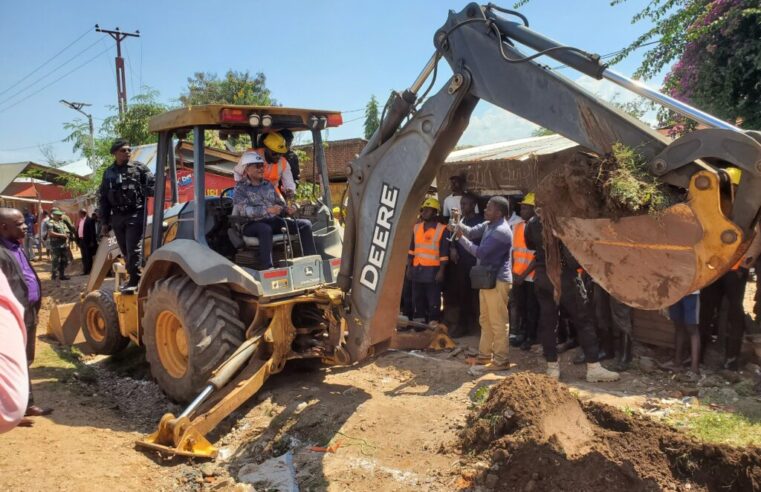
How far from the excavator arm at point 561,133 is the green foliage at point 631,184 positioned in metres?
0.05

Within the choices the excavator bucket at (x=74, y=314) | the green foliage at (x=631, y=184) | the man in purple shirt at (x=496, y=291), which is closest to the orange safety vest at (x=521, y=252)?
the man in purple shirt at (x=496, y=291)

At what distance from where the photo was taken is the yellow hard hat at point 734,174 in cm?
258

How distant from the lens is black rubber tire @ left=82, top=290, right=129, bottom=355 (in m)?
6.93

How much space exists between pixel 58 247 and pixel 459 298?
34.9ft

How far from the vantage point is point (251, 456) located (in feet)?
15.0

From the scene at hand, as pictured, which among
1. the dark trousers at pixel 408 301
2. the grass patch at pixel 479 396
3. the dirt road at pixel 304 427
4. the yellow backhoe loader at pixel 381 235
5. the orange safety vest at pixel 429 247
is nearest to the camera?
the yellow backhoe loader at pixel 381 235

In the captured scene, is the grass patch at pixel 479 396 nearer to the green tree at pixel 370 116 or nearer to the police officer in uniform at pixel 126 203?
the police officer in uniform at pixel 126 203

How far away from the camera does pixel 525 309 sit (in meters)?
7.23

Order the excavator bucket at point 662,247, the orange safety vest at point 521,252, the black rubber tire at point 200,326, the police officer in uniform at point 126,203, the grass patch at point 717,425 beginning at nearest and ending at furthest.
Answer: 1. the excavator bucket at point 662,247
2. the grass patch at point 717,425
3. the black rubber tire at point 200,326
4. the orange safety vest at point 521,252
5. the police officer in uniform at point 126,203

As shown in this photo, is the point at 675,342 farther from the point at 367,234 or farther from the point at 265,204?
the point at 265,204

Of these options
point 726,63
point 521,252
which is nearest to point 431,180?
point 521,252

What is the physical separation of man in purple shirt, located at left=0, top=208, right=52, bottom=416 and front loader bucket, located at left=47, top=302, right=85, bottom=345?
242 cm

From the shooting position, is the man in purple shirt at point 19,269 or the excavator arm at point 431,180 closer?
the excavator arm at point 431,180

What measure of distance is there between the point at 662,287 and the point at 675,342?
13.0 ft
